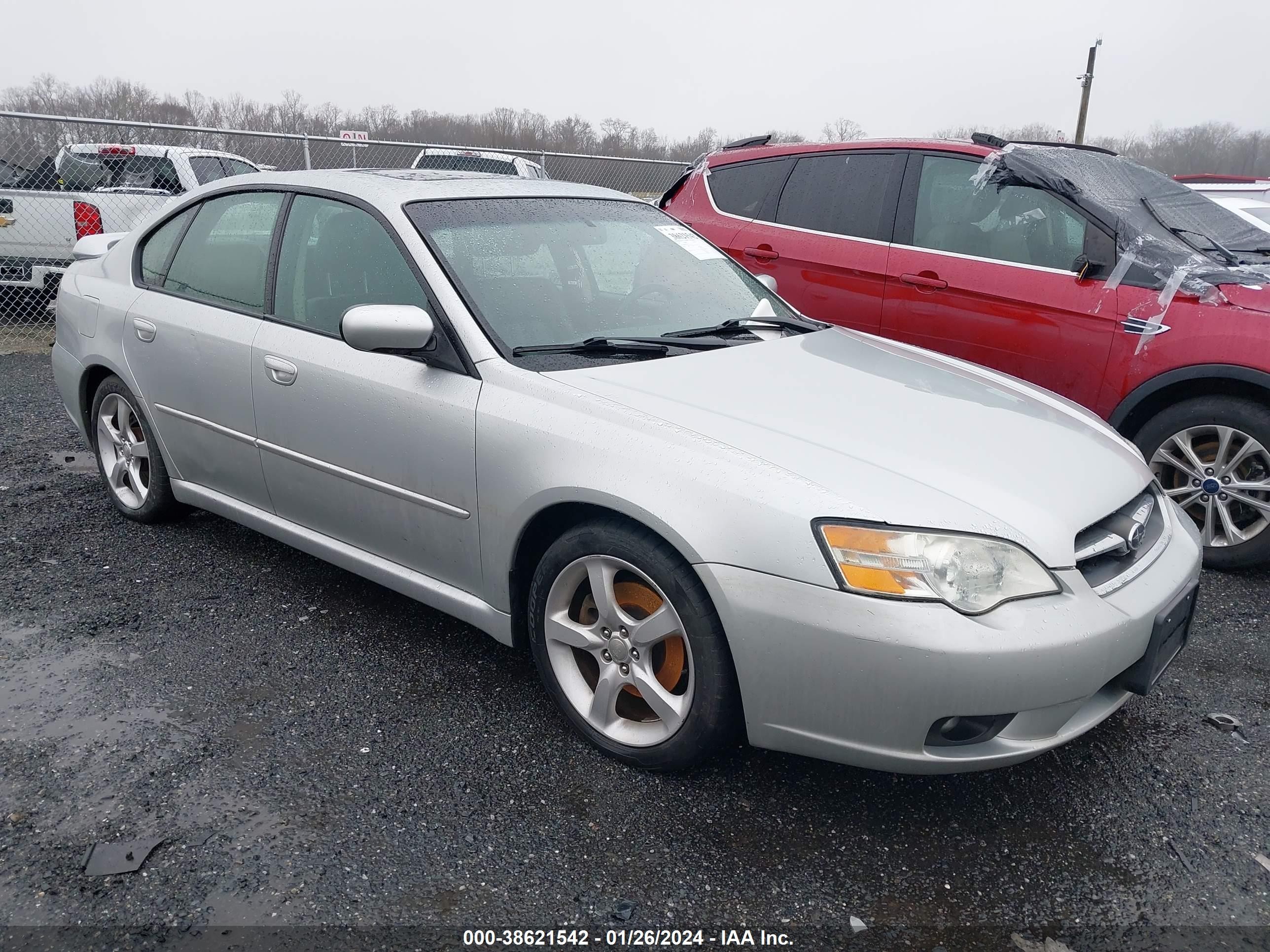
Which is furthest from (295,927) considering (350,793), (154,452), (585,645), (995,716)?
(154,452)

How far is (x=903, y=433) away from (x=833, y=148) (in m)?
3.19

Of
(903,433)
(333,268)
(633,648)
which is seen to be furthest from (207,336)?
(903,433)

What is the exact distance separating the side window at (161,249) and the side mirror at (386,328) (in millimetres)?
1652

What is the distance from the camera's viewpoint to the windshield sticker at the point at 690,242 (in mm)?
3723

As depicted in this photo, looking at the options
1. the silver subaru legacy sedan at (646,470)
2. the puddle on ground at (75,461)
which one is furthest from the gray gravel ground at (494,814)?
the puddle on ground at (75,461)

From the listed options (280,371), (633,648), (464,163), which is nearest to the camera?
(633,648)

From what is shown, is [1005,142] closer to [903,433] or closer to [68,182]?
[903,433]

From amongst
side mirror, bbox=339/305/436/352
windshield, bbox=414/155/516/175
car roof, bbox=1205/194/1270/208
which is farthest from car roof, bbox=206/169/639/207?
windshield, bbox=414/155/516/175

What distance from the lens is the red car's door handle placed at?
184 inches

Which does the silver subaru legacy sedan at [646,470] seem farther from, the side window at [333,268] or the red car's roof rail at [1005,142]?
the red car's roof rail at [1005,142]

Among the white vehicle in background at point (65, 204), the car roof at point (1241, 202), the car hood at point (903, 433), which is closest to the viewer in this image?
the car hood at point (903, 433)

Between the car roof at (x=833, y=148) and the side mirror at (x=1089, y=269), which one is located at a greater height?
the car roof at (x=833, y=148)

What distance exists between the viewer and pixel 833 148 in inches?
207

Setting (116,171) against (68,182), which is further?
(116,171)
